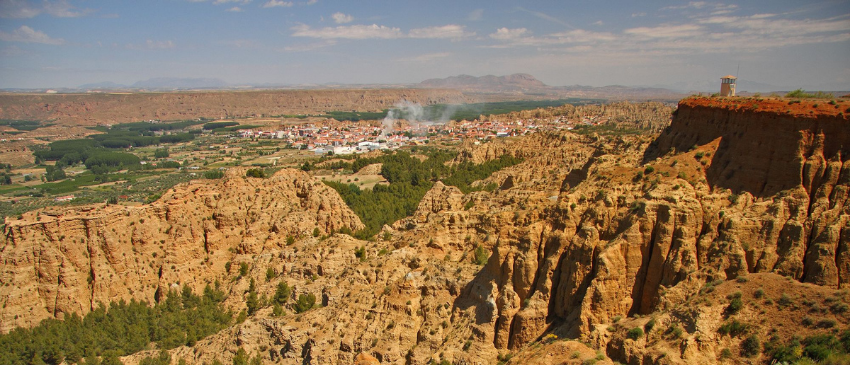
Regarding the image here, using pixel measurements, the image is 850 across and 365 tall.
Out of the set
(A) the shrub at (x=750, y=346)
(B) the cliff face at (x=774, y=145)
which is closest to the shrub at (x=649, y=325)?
(A) the shrub at (x=750, y=346)

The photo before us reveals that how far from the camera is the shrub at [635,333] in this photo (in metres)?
15.1

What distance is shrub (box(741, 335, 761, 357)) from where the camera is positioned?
13796 millimetres

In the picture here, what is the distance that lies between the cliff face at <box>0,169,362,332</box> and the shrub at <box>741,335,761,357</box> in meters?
33.7

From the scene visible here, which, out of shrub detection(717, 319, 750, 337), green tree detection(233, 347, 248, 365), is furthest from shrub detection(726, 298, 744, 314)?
green tree detection(233, 347, 248, 365)

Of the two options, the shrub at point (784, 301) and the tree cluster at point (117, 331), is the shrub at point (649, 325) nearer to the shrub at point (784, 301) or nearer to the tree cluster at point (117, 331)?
the shrub at point (784, 301)

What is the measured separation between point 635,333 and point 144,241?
3494 centimetres

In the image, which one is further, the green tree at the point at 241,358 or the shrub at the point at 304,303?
the shrub at the point at 304,303

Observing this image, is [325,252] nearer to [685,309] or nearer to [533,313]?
[533,313]

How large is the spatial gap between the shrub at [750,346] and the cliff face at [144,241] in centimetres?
3370

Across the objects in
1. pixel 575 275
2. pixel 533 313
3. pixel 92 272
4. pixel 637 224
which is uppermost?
pixel 637 224

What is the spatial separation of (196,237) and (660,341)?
34.3 meters

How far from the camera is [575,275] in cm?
1850

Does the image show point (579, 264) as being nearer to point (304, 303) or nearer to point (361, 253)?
point (304, 303)

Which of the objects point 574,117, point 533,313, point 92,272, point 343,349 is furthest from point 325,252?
point 574,117
